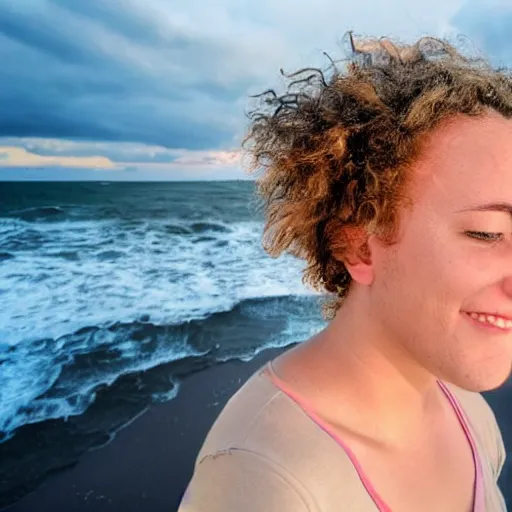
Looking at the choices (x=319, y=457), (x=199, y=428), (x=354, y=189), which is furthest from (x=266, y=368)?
(x=199, y=428)

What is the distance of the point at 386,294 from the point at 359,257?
0.58 feet

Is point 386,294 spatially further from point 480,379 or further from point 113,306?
point 113,306

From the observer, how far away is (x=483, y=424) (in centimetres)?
178

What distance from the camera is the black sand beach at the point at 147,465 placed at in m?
3.84

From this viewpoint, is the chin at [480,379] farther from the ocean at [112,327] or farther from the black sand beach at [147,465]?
the black sand beach at [147,465]

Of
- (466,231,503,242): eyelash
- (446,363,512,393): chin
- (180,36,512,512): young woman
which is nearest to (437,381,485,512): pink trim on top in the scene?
(180,36,512,512): young woman

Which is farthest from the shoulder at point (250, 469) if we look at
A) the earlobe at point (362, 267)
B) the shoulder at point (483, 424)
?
the shoulder at point (483, 424)

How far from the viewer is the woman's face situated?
1.22 meters

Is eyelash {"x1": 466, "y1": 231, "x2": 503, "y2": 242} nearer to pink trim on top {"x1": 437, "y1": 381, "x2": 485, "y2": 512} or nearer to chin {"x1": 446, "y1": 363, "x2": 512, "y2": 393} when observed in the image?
chin {"x1": 446, "y1": 363, "x2": 512, "y2": 393}

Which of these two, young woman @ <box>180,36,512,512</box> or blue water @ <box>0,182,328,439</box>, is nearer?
young woman @ <box>180,36,512,512</box>

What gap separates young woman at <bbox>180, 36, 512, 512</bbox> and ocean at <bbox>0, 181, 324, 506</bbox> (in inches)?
29.0

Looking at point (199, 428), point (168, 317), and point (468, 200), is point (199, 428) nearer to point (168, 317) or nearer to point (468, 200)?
point (168, 317)

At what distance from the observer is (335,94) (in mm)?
1561

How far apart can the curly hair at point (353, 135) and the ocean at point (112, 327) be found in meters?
0.56
